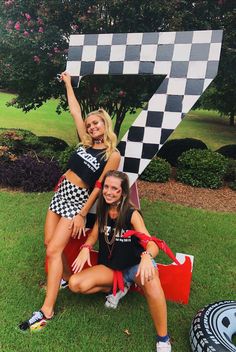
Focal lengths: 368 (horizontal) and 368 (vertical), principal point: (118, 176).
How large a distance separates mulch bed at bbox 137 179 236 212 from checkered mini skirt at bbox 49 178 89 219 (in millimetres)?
2862

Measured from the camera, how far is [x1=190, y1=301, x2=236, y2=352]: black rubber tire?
229 cm

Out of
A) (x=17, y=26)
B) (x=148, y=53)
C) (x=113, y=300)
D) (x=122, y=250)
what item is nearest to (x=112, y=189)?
(x=122, y=250)

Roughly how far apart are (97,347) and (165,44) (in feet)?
7.99

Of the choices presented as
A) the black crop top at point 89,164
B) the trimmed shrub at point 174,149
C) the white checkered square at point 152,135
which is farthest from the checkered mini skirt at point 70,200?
the trimmed shrub at point 174,149

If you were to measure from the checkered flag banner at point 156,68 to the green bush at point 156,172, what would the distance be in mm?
3241

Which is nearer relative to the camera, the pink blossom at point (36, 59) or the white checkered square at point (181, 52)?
the white checkered square at point (181, 52)

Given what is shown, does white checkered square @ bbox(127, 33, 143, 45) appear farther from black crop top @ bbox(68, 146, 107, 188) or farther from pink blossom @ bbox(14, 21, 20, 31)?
pink blossom @ bbox(14, 21, 20, 31)

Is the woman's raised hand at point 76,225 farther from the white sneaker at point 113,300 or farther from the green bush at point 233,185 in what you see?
the green bush at point 233,185

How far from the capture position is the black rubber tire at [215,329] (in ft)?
7.51

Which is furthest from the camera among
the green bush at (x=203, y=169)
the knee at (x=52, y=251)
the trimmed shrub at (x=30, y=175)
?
the green bush at (x=203, y=169)

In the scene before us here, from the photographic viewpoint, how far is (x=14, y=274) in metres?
3.38

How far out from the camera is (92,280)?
2.67m

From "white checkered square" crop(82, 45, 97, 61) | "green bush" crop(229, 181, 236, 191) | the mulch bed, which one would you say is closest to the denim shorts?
"white checkered square" crop(82, 45, 97, 61)

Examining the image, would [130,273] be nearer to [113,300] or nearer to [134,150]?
[113,300]
